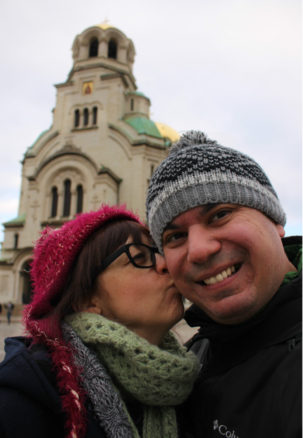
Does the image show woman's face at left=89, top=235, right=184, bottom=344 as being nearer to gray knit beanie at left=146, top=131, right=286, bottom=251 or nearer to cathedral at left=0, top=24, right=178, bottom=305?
gray knit beanie at left=146, top=131, right=286, bottom=251

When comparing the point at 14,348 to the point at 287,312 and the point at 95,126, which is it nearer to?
the point at 287,312

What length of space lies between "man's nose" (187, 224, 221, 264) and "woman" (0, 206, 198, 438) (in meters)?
0.59

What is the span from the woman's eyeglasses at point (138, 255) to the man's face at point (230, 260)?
0.51 meters

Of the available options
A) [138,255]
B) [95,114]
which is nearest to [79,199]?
[95,114]

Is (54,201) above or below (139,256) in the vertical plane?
above

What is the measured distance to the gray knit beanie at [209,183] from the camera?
5.44 ft

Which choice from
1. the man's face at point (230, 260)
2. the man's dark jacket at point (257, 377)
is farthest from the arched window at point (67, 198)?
the man's dark jacket at point (257, 377)

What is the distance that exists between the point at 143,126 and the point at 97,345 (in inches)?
971

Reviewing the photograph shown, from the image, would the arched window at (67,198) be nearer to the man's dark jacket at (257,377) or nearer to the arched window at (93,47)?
the arched window at (93,47)

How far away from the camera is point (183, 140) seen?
1.99 metres

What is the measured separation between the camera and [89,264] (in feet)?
6.84

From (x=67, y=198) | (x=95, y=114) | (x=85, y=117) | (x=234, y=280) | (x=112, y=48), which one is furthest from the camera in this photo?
(x=112, y=48)

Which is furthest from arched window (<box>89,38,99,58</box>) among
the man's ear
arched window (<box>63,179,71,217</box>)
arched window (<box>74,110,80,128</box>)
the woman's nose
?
the man's ear

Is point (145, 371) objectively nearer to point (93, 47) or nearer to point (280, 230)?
point (280, 230)
